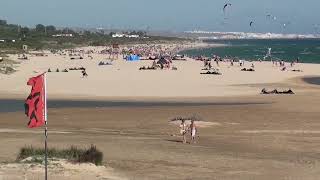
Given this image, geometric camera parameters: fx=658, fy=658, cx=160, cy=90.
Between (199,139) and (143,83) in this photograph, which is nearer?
(199,139)

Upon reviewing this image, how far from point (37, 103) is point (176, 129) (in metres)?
13.4

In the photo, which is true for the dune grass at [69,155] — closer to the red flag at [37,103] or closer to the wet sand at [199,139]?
the wet sand at [199,139]

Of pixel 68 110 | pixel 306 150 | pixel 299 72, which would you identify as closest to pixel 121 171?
pixel 306 150

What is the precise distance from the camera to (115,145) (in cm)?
1911

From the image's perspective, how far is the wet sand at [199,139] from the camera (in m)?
15.5

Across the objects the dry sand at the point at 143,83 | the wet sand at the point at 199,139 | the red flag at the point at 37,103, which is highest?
the red flag at the point at 37,103

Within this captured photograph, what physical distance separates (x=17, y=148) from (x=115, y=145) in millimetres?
2794

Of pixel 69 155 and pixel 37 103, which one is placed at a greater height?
pixel 37 103

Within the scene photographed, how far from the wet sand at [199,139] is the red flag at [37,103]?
155 inches

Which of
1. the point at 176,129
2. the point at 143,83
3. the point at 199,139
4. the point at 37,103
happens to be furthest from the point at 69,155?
the point at 143,83

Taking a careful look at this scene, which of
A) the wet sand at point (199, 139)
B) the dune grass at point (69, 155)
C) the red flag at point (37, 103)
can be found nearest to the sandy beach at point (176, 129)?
the wet sand at point (199, 139)

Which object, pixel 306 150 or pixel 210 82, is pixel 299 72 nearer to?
pixel 210 82

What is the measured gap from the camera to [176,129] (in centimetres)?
2397

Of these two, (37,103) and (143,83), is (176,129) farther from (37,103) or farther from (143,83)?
(143,83)
